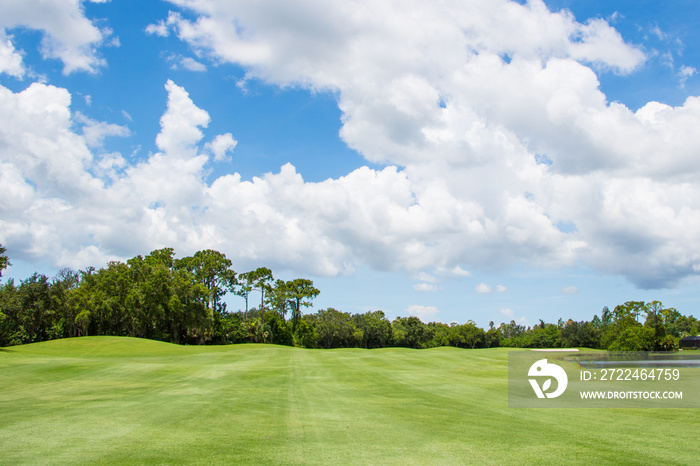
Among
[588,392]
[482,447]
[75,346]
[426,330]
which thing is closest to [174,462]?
[482,447]

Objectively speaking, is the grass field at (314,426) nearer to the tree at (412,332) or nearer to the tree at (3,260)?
the tree at (3,260)

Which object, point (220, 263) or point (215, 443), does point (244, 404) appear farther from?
point (220, 263)

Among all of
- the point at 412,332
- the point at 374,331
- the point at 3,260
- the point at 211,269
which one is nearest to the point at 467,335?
the point at 412,332

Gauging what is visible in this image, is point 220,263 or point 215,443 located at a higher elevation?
point 220,263

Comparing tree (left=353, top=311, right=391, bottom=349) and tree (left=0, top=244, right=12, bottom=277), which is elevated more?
tree (left=0, top=244, right=12, bottom=277)

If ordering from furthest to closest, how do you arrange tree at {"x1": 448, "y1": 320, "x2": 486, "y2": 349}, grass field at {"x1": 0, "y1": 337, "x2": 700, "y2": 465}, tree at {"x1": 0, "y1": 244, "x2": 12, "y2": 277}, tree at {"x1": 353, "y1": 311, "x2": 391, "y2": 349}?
tree at {"x1": 448, "y1": 320, "x2": 486, "y2": 349} → tree at {"x1": 353, "y1": 311, "x2": 391, "y2": 349} → tree at {"x1": 0, "y1": 244, "x2": 12, "y2": 277} → grass field at {"x1": 0, "y1": 337, "x2": 700, "y2": 465}

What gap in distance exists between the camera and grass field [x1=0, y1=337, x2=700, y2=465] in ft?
28.6

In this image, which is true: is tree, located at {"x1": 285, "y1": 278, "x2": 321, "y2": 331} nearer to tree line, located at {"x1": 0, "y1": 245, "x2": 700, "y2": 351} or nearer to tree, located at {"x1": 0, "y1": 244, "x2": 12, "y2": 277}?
tree line, located at {"x1": 0, "y1": 245, "x2": 700, "y2": 351}

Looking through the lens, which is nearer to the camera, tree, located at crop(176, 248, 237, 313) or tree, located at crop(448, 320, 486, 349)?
tree, located at crop(176, 248, 237, 313)

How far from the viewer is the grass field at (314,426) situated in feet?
28.6

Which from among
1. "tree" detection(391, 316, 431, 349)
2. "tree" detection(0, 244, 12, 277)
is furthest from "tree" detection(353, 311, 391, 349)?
"tree" detection(0, 244, 12, 277)

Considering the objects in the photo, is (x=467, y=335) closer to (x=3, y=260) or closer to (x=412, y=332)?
(x=412, y=332)

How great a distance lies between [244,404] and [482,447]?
9.16 m

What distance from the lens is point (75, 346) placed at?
48.8 meters
